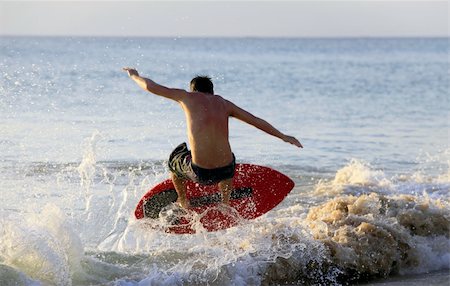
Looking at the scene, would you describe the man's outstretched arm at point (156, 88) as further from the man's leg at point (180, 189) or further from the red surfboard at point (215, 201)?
the red surfboard at point (215, 201)

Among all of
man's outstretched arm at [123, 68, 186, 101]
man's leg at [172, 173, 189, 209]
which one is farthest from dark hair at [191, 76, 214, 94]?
man's leg at [172, 173, 189, 209]

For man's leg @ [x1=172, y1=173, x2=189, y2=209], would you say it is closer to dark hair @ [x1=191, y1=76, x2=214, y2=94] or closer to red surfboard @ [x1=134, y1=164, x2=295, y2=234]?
red surfboard @ [x1=134, y1=164, x2=295, y2=234]

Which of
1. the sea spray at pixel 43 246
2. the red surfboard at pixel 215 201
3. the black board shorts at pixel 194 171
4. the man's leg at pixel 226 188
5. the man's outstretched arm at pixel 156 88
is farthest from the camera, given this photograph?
the red surfboard at pixel 215 201

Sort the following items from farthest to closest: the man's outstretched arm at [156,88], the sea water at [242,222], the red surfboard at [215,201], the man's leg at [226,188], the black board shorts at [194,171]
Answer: the red surfboard at [215,201] → the man's leg at [226,188] → the black board shorts at [194,171] → the sea water at [242,222] → the man's outstretched arm at [156,88]

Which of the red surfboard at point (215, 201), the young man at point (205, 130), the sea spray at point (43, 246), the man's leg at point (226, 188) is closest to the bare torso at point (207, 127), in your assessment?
the young man at point (205, 130)

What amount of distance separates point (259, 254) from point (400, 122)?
1271cm

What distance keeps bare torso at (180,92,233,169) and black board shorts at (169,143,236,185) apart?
0.05m

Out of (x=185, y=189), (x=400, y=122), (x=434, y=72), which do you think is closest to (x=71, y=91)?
(x=400, y=122)

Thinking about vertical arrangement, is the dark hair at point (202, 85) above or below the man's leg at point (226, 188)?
above

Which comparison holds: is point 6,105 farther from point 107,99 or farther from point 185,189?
point 185,189

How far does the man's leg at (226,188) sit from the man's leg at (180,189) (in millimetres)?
350

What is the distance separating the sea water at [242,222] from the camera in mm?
7395

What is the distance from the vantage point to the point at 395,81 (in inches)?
1383

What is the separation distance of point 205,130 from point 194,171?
0.38 meters
